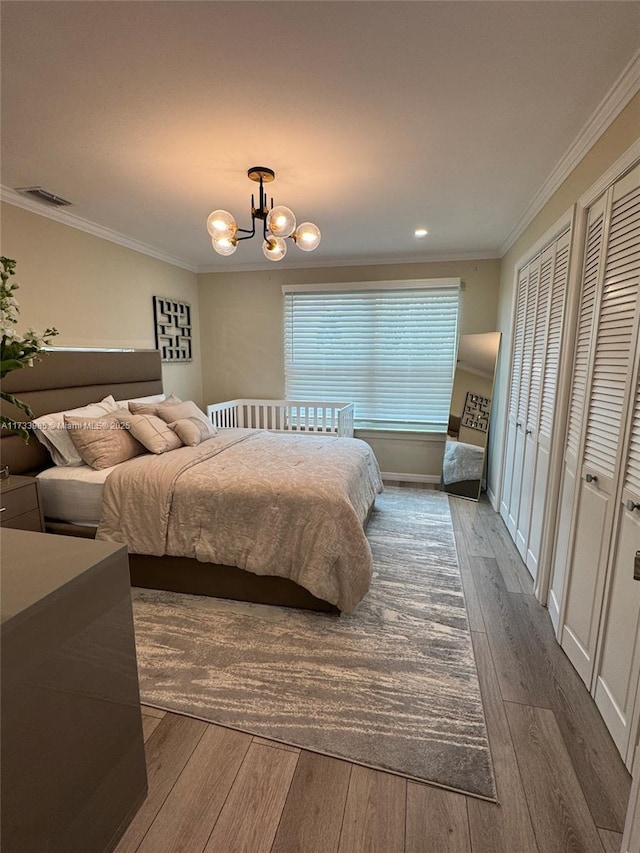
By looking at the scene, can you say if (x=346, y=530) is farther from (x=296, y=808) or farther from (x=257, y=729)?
(x=296, y=808)

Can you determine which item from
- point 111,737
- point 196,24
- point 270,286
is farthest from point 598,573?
point 270,286

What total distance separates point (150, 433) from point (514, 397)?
2.93 metres

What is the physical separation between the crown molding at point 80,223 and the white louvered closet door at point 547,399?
3475mm

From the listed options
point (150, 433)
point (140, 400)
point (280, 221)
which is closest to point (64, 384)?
point (140, 400)

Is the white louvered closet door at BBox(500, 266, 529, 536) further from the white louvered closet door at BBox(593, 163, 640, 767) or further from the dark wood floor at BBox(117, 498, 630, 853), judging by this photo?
the dark wood floor at BBox(117, 498, 630, 853)

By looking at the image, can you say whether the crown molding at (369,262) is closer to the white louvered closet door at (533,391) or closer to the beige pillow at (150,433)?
the white louvered closet door at (533,391)

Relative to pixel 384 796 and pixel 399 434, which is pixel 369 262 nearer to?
pixel 399 434

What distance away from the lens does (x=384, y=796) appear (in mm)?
1323

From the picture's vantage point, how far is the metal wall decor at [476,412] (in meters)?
4.09

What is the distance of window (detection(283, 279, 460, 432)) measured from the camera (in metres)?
4.44

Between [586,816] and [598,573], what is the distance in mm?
822

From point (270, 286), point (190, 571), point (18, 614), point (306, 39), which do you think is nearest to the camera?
point (18, 614)

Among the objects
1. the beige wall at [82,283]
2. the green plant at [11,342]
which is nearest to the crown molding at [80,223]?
the beige wall at [82,283]

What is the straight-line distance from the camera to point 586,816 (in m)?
1.27
